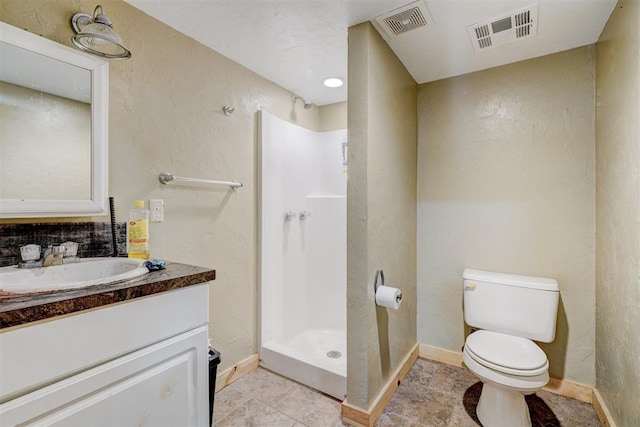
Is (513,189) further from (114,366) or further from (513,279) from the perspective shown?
(114,366)

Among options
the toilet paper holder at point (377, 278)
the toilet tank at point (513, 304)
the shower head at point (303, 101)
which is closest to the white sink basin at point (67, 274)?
the toilet paper holder at point (377, 278)

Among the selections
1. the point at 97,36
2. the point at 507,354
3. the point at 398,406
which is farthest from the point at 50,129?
the point at 507,354

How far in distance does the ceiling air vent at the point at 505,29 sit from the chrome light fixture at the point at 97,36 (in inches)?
65.5

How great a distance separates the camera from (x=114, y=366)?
0.91 meters

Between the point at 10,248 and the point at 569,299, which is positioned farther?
the point at 569,299

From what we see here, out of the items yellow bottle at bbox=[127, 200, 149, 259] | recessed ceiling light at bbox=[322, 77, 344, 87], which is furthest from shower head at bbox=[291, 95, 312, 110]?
yellow bottle at bbox=[127, 200, 149, 259]

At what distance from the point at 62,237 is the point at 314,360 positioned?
58.6 inches

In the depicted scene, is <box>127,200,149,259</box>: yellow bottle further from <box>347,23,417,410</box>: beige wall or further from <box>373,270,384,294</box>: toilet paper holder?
<box>373,270,384,294</box>: toilet paper holder

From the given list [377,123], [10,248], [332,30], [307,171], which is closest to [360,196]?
[377,123]

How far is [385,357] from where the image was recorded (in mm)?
1782

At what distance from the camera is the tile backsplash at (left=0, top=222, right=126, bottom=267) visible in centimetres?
110

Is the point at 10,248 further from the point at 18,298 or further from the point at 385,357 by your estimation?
the point at 385,357

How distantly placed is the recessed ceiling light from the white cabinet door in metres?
1.84

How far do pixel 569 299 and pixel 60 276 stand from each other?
2578mm
